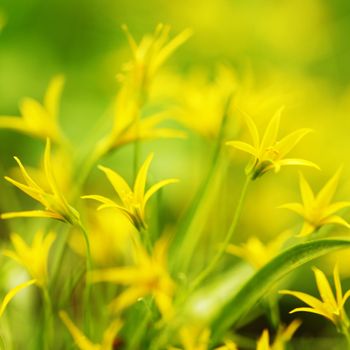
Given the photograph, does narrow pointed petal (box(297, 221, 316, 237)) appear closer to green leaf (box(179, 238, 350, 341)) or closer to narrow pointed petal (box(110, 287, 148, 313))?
green leaf (box(179, 238, 350, 341))

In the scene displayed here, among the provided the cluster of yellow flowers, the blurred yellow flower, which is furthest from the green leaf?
the blurred yellow flower

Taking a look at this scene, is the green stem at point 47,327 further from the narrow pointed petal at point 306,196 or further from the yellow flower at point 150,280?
the narrow pointed petal at point 306,196

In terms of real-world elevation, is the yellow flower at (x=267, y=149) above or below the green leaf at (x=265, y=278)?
above

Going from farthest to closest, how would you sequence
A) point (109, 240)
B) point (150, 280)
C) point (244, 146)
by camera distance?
point (109, 240)
point (150, 280)
point (244, 146)

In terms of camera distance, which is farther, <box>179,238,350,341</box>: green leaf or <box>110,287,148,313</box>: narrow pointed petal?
<box>110,287,148,313</box>: narrow pointed petal

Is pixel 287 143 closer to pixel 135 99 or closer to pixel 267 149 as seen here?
pixel 267 149

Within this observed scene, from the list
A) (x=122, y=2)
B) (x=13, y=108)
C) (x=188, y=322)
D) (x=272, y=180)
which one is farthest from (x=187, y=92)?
(x=122, y=2)

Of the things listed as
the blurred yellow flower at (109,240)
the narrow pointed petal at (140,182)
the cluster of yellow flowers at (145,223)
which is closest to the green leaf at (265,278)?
the cluster of yellow flowers at (145,223)

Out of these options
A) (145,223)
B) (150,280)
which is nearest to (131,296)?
(150,280)

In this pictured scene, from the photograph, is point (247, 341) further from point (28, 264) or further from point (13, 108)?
point (13, 108)

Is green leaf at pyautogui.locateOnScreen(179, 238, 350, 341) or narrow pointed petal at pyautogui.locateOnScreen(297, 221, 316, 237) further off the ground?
narrow pointed petal at pyautogui.locateOnScreen(297, 221, 316, 237)

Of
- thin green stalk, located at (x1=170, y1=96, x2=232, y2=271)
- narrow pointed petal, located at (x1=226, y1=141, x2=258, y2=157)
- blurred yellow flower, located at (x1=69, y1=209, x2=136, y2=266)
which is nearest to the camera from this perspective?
narrow pointed petal, located at (x1=226, y1=141, x2=258, y2=157)

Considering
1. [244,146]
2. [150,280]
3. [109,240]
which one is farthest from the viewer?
[109,240]
